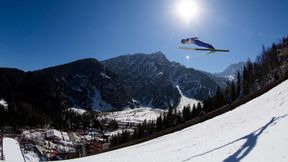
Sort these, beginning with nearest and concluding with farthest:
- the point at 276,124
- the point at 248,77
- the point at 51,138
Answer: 1. the point at 276,124
2. the point at 248,77
3. the point at 51,138

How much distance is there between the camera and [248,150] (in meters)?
7.37

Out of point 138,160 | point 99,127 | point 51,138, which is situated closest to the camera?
point 138,160

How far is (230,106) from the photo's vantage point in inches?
873

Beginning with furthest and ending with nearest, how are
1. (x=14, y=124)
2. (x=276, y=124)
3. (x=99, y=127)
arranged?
(x=99, y=127)
(x=14, y=124)
(x=276, y=124)

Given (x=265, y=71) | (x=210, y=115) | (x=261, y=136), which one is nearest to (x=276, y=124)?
(x=261, y=136)

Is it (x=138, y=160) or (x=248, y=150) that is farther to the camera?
(x=138, y=160)

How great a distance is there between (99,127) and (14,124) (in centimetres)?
5880

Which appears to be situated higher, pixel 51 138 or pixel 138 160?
pixel 138 160

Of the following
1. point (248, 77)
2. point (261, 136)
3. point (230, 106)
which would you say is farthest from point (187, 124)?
point (248, 77)

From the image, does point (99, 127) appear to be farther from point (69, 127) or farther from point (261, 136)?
point (261, 136)

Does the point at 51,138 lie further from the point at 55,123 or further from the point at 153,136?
the point at 153,136

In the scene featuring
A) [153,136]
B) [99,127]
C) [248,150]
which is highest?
[248,150]

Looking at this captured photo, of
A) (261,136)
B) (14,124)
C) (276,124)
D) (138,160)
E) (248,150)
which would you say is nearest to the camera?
(248,150)

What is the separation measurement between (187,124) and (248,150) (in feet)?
49.6
